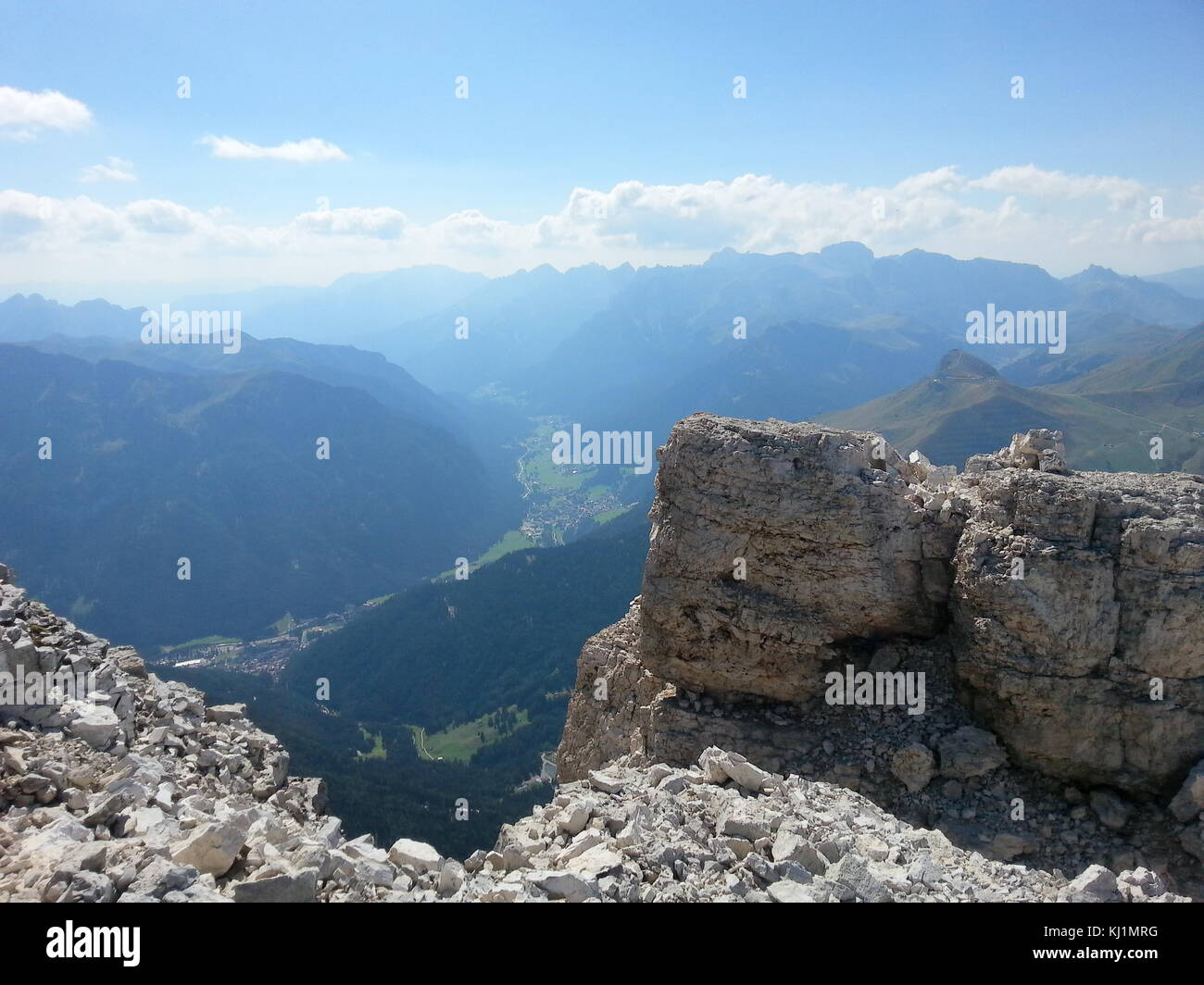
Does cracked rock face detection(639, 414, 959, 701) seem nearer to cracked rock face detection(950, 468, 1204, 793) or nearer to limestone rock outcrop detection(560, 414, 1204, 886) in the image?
limestone rock outcrop detection(560, 414, 1204, 886)

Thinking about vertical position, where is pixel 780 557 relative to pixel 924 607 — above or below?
above

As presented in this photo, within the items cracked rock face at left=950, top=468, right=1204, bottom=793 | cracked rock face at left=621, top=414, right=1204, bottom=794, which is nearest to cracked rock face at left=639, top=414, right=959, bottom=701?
cracked rock face at left=621, top=414, right=1204, bottom=794

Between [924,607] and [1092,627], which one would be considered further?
[924,607]

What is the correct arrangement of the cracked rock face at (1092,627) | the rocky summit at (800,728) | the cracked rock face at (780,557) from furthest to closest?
the cracked rock face at (780,557)
the cracked rock face at (1092,627)
the rocky summit at (800,728)

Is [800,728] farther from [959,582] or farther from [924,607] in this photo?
[959,582]

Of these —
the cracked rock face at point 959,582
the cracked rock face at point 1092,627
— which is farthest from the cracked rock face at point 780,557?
the cracked rock face at point 1092,627

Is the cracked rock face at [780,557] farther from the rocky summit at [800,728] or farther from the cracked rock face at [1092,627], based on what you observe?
the cracked rock face at [1092,627]

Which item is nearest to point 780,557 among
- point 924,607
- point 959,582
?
point 924,607
